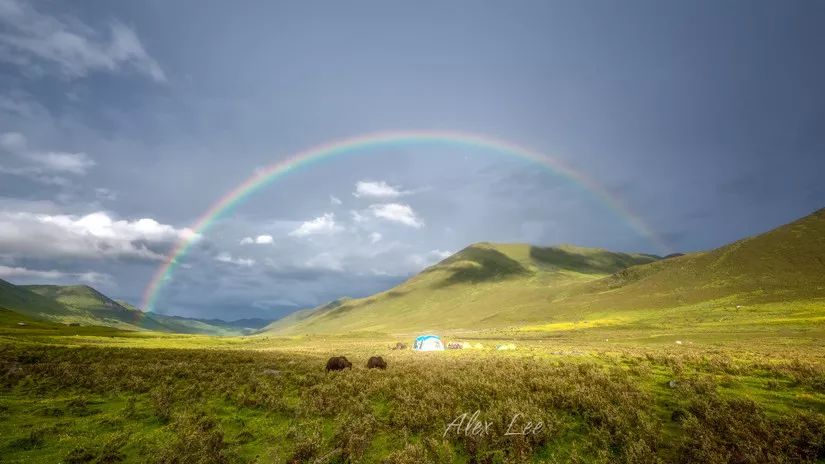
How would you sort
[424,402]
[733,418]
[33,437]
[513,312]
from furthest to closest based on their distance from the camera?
[513,312]
[424,402]
[33,437]
[733,418]

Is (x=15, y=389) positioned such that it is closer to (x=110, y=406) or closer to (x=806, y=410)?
(x=110, y=406)

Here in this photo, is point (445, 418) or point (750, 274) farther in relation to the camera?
point (750, 274)

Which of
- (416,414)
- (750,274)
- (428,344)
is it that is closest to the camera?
(416,414)

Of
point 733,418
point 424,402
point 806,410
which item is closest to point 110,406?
point 424,402

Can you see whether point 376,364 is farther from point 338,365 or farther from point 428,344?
point 428,344

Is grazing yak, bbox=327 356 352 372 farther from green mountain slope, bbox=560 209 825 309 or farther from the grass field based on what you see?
green mountain slope, bbox=560 209 825 309

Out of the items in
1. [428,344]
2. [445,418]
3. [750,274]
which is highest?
[750,274]

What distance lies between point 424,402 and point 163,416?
38.8ft

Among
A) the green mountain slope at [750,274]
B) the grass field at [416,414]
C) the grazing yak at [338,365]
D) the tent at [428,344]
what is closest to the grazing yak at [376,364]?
the grazing yak at [338,365]

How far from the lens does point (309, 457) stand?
526 inches

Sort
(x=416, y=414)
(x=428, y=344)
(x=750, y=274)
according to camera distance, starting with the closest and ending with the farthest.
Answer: (x=416, y=414), (x=428, y=344), (x=750, y=274)

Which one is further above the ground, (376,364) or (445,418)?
(376,364)

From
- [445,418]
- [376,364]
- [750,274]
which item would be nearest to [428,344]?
[376,364]

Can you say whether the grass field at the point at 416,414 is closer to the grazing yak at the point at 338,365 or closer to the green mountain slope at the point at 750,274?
the grazing yak at the point at 338,365
